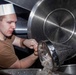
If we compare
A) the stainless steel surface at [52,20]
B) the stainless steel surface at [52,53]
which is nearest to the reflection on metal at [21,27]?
the stainless steel surface at [52,20]

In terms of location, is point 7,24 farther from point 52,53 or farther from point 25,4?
point 52,53

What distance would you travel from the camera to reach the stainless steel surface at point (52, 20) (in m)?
1.66

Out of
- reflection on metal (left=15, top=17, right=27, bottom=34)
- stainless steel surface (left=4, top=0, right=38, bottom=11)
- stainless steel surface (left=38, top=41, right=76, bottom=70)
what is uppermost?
stainless steel surface (left=4, top=0, right=38, bottom=11)

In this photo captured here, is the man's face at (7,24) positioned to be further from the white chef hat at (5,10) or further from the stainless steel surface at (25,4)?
the stainless steel surface at (25,4)

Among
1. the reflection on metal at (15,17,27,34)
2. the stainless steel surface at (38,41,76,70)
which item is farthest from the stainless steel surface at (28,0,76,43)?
the stainless steel surface at (38,41,76,70)

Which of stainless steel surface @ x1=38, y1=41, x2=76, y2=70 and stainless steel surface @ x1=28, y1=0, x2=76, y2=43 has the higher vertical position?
stainless steel surface @ x1=28, y1=0, x2=76, y2=43

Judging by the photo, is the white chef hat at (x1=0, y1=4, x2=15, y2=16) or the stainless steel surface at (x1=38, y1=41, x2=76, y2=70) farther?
the white chef hat at (x1=0, y1=4, x2=15, y2=16)

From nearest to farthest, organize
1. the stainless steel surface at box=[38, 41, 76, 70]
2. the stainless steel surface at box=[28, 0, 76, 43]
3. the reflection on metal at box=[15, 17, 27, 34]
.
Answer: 1. the stainless steel surface at box=[38, 41, 76, 70]
2. the stainless steel surface at box=[28, 0, 76, 43]
3. the reflection on metal at box=[15, 17, 27, 34]

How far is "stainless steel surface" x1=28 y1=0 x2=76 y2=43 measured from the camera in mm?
1664

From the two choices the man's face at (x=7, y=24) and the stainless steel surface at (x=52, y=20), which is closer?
the man's face at (x=7, y=24)

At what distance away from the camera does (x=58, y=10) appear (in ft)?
5.57

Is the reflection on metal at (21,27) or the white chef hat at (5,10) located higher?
the white chef hat at (5,10)

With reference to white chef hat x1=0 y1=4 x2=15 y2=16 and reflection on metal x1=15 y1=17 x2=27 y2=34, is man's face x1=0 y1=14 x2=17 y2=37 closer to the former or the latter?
white chef hat x1=0 y1=4 x2=15 y2=16

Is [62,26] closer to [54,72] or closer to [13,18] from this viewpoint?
[13,18]
